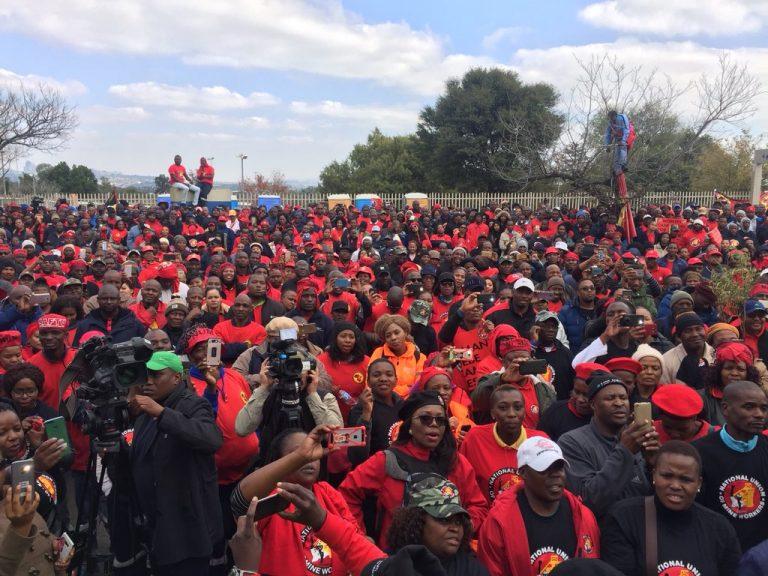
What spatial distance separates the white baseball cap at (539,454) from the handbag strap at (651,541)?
1.44 feet

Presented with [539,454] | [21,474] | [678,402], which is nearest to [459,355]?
[678,402]

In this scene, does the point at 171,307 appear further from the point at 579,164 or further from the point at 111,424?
the point at 579,164

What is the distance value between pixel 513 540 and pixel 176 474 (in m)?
1.81

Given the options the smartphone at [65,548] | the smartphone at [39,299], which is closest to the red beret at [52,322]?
the smartphone at [39,299]

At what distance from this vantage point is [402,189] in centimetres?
4394

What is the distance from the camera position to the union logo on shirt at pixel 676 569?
9.56 feet

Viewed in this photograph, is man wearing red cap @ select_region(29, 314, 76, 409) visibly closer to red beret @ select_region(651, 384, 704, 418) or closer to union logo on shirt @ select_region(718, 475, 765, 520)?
red beret @ select_region(651, 384, 704, 418)

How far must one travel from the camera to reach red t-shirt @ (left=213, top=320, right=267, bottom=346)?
656 cm

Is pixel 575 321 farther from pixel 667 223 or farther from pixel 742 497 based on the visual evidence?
pixel 667 223

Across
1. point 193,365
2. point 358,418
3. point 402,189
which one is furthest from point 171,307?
point 402,189

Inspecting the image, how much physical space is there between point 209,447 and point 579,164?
22.7m

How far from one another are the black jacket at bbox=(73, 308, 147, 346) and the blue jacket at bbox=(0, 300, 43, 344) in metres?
0.78

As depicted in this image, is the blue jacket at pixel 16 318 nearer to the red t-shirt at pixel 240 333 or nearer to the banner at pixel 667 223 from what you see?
the red t-shirt at pixel 240 333

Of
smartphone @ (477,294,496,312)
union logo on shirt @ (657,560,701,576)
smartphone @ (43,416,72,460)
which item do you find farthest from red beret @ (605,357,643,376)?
smartphone @ (43,416,72,460)
